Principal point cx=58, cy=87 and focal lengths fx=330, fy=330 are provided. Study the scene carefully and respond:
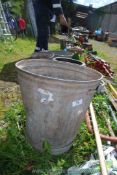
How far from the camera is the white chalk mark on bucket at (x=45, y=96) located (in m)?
3.09

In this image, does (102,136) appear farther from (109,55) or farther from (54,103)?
(109,55)

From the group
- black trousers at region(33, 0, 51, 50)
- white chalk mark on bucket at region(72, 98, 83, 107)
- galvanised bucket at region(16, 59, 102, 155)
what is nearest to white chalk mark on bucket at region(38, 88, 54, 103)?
galvanised bucket at region(16, 59, 102, 155)

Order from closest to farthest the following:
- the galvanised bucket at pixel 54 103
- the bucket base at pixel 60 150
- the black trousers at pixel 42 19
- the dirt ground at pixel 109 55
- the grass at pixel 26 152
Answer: the galvanised bucket at pixel 54 103 < the grass at pixel 26 152 < the bucket base at pixel 60 150 < the black trousers at pixel 42 19 < the dirt ground at pixel 109 55

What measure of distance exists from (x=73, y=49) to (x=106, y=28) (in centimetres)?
1641

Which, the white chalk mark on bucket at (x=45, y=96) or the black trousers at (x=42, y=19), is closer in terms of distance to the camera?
the white chalk mark on bucket at (x=45, y=96)

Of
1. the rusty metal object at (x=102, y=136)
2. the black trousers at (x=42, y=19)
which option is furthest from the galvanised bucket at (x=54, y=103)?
the black trousers at (x=42, y=19)

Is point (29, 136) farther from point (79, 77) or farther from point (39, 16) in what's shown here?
point (39, 16)

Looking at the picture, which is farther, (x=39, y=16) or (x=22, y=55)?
(x=22, y=55)

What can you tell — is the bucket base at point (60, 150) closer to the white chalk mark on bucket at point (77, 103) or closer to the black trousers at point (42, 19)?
the white chalk mark on bucket at point (77, 103)

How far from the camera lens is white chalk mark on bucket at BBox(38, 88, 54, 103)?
309cm

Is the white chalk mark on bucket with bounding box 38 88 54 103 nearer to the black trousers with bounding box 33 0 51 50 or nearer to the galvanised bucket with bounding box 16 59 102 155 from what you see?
the galvanised bucket with bounding box 16 59 102 155

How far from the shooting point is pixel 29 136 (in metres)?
3.59

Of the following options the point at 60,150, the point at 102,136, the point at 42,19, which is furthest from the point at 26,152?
the point at 42,19

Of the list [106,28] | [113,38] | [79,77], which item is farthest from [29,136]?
[106,28]
